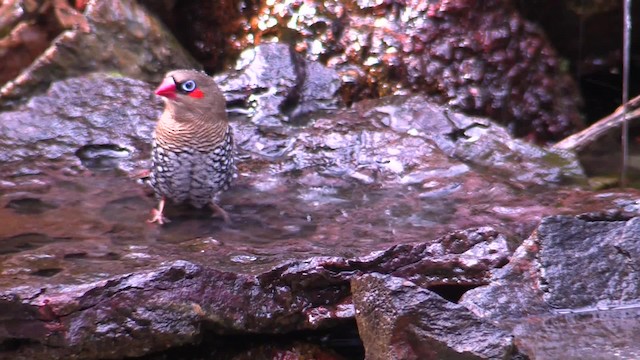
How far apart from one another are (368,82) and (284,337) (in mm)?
2940

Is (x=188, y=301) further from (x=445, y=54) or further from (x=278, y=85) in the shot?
(x=445, y=54)

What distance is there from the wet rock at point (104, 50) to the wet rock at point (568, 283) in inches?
141

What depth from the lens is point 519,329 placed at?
320cm

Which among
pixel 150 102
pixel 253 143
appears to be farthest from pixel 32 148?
pixel 253 143

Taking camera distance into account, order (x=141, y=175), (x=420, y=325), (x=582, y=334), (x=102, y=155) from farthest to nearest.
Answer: (x=102, y=155) → (x=141, y=175) → (x=582, y=334) → (x=420, y=325)

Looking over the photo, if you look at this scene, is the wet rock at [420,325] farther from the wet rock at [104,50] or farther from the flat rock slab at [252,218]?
the wet rock at [104,50]

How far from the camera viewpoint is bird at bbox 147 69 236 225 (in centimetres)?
438

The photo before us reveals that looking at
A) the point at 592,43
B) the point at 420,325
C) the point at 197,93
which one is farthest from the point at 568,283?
the point at 592,43

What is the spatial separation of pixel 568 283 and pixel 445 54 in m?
2.89

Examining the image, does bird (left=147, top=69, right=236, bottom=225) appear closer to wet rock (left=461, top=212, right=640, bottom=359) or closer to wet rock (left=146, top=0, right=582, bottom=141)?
wet rock (left=461, top=212, right=640, bottom=359)

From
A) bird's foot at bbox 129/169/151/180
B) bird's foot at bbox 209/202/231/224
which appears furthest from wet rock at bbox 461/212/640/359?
bird's foot at bbox 129/169/151/180

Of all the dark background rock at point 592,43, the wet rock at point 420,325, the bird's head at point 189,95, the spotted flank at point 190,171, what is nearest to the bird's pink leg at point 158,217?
the spotted flank at point 190,171

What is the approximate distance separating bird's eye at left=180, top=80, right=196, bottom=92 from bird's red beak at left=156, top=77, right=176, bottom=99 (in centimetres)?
5

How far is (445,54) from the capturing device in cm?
603
